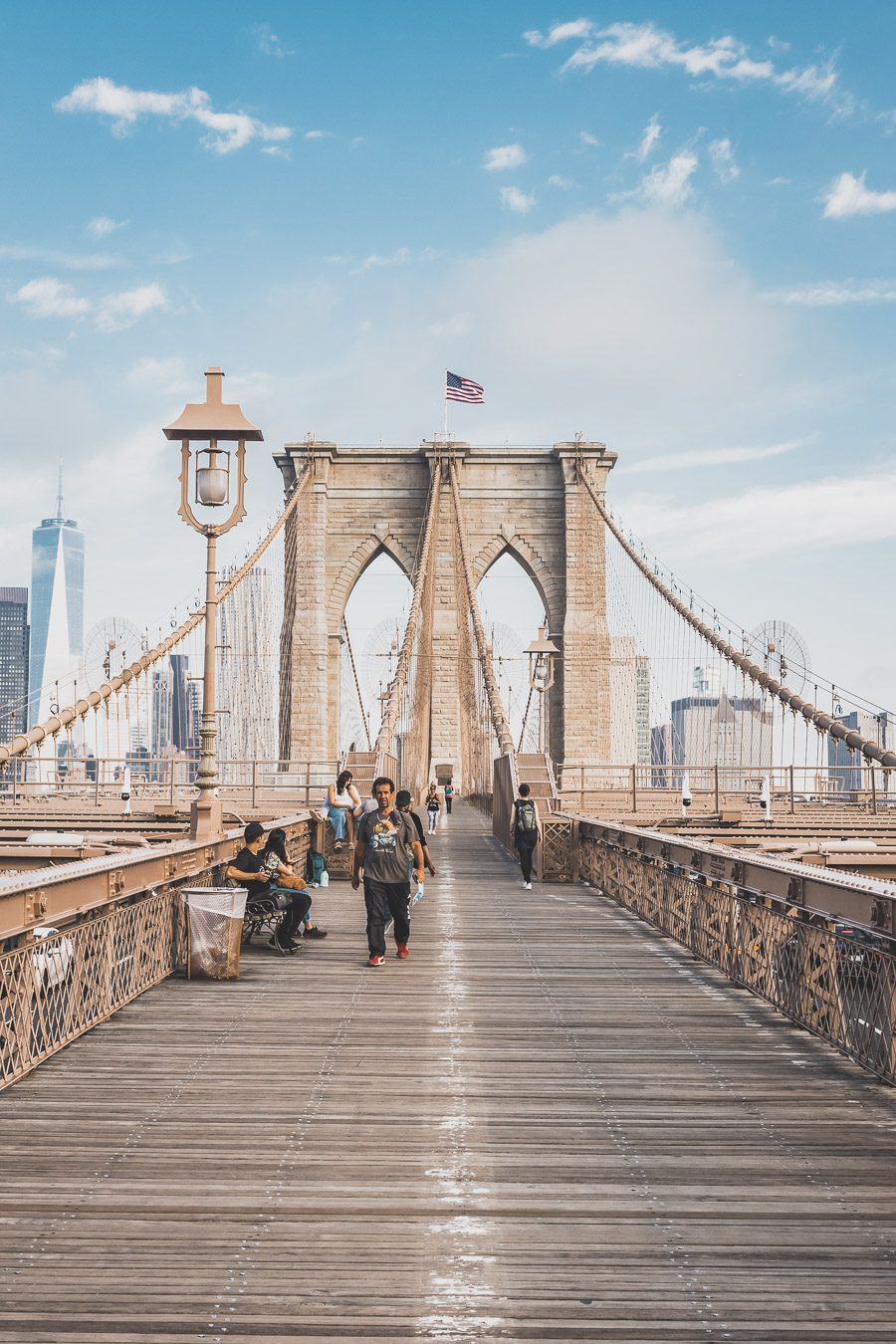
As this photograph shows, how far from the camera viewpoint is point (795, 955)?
827 cm

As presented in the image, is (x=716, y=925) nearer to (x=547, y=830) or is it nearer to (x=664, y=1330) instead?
(x=664, y=1330)

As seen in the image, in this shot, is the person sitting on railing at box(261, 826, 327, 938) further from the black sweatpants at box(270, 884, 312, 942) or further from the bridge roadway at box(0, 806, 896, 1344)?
the bridge roadway at box(0, 806, 896, 1344)

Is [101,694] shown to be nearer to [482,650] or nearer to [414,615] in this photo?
[482,650]

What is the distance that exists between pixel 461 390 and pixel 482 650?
63.0 ft

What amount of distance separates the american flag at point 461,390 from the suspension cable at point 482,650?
14.8 feet

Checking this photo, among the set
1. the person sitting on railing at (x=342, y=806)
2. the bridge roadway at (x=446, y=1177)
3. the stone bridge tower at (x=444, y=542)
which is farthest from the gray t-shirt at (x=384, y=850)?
the stone bridge tower at (x=444, y=542)

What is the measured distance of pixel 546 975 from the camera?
10.2m

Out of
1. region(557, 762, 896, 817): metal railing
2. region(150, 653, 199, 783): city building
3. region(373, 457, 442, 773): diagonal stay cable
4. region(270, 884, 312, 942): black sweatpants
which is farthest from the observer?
region(150, 653, 199, 783): city building

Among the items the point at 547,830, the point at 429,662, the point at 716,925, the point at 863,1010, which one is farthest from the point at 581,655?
the point at 863,1010

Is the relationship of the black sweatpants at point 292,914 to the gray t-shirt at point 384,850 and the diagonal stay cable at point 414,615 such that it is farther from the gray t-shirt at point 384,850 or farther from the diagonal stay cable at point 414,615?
the diagonal stay cable at point 414,615

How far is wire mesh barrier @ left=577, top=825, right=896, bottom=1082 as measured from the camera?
265 inches

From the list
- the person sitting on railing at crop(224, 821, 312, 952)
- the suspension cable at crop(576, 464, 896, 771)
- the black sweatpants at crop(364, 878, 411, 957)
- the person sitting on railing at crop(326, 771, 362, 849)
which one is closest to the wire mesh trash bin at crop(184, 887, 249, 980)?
the black sweatpants at crop(364, 878, 411, 957)

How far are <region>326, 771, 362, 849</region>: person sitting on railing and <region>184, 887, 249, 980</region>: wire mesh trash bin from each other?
29.8ft

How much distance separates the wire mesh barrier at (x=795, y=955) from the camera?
6719mm
